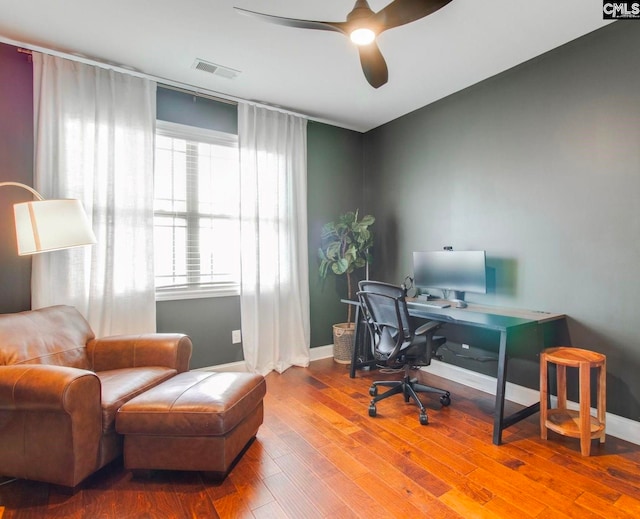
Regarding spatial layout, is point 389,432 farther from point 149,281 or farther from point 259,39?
point 259,39

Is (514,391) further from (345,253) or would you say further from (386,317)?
(345,253)

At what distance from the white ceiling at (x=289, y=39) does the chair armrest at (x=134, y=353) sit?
2088 mm

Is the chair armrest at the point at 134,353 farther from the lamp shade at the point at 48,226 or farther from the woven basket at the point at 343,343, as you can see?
the woven basket at the point at 343,343

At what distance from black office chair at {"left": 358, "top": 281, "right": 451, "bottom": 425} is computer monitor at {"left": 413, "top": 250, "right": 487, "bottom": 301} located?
59 centimetres

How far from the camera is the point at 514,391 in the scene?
277 centimetres

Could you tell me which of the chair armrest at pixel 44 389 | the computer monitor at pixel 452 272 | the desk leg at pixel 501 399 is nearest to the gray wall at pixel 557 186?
the computer monitor at pixel 452 272

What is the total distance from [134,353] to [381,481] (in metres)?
1.74

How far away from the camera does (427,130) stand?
3.54 m

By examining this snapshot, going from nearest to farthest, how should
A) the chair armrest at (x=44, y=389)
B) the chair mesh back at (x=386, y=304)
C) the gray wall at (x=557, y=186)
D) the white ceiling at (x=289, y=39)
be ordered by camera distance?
the chair armrest at (x=44, y=389) → the white ceiling at (x=289, y=39) → the gray wall at (x=557, y=186) → the chair mesh back at (x=386, y=304)

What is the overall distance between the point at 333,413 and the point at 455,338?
1.41 m

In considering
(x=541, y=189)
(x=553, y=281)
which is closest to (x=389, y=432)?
(x=553, y=281)

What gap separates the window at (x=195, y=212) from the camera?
10.2 feet

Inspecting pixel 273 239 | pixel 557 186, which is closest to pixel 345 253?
pixel 273 239

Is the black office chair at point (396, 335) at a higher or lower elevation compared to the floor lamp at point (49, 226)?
lower
